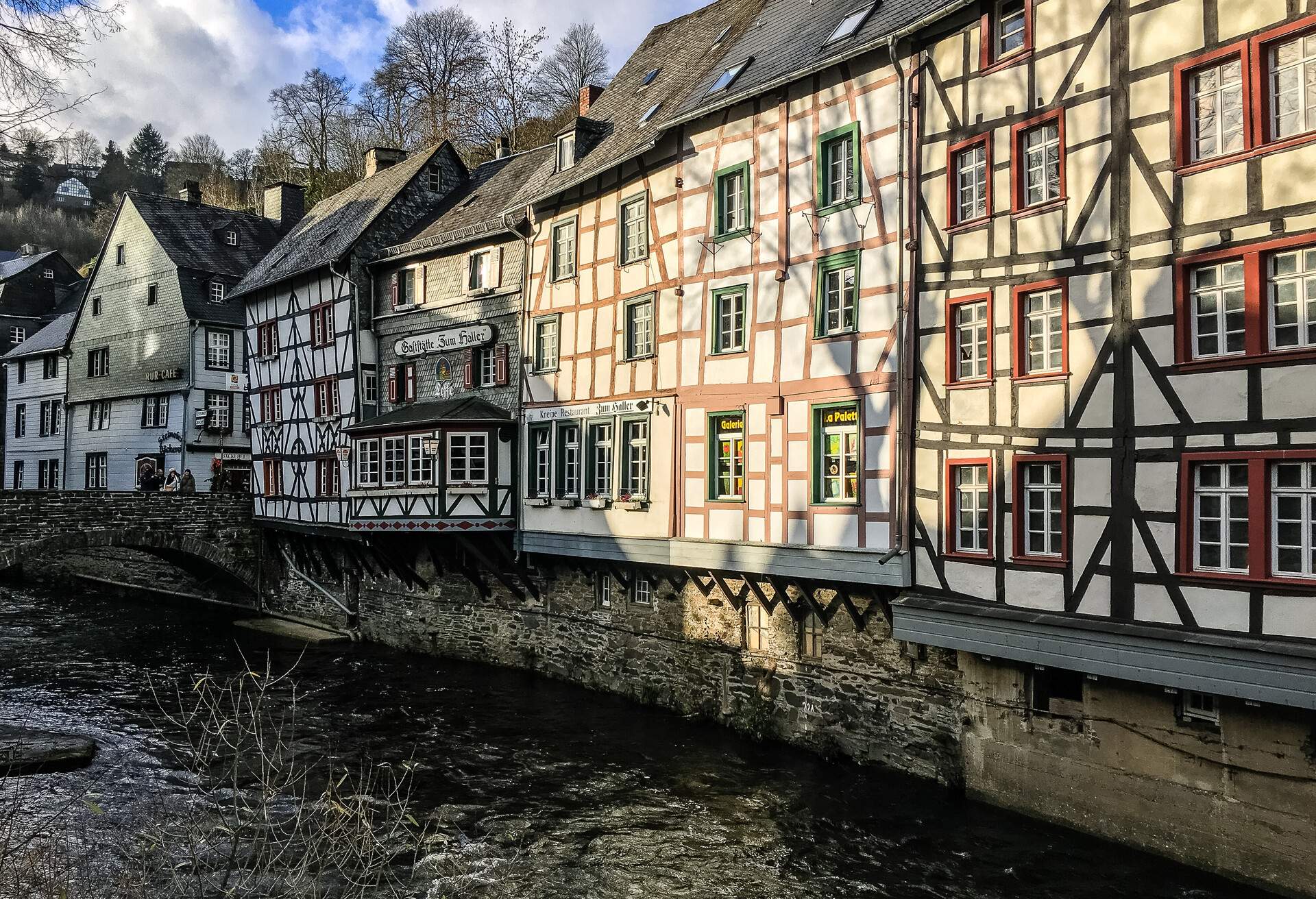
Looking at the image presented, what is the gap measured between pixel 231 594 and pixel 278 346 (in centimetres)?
819

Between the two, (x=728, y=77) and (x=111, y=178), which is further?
(x=111, y=178)

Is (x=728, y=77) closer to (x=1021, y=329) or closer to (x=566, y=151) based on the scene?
(x=566, y=151)

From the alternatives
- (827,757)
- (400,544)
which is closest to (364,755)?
(827,757)

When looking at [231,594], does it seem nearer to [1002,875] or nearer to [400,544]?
[400,544]

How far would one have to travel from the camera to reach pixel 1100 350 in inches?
479

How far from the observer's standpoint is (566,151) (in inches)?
894

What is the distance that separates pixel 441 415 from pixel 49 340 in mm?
31129

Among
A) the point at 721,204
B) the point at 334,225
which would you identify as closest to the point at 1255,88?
the point at 721,204

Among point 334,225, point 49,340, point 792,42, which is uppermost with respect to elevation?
point 334,225

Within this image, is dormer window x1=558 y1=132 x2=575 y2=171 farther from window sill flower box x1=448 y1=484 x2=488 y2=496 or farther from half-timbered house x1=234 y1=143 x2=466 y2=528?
half-timbered house x1=234 y1=143 x2=466 y2=528

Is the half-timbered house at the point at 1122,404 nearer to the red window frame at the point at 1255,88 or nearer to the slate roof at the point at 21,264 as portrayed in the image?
the red window frame at the point at 1255,88

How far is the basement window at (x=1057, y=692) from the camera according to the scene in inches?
500

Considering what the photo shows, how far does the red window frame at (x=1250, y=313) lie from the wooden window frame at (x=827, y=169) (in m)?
5.22

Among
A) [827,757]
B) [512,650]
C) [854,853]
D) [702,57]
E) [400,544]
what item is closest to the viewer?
[854,853]
